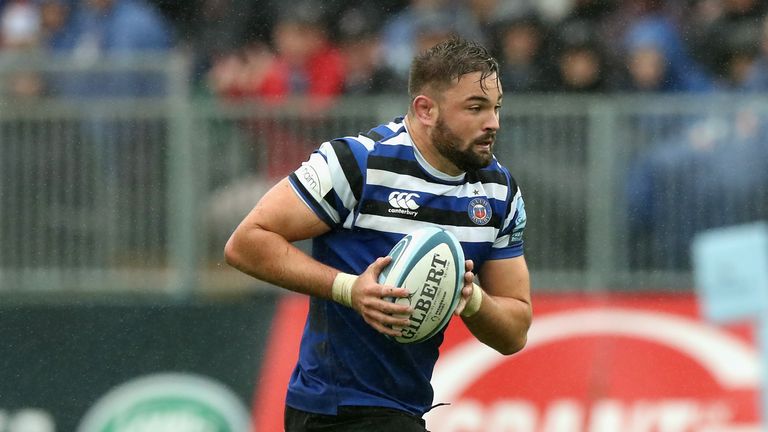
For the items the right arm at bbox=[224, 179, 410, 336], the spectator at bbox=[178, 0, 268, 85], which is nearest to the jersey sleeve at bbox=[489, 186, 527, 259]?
the right arm at bbox=[224, 179, 410, 336]

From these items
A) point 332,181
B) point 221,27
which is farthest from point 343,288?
point 221,27

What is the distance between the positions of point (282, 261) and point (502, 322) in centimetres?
88

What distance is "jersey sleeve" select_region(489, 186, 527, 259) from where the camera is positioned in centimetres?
570

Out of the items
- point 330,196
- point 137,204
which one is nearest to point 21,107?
point 137,204

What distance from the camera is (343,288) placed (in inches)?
204

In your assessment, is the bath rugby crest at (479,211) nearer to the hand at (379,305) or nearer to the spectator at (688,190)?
the hand at (379,305)

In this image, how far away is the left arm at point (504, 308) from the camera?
5.52 meters

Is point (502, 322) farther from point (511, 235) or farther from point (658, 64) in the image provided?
point (658, 64)

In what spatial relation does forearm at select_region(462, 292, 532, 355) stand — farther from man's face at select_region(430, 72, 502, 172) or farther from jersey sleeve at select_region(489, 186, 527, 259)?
man's face at select_region(430, 72, 502, 172)

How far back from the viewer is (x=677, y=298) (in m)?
9.47

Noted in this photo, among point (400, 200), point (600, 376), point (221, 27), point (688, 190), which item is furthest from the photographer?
point (221, 27)

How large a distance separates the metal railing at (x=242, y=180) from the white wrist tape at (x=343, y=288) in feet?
15.0

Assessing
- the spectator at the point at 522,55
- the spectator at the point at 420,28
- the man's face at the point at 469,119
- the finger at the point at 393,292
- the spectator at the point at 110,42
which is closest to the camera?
the finger at the point at 393,292

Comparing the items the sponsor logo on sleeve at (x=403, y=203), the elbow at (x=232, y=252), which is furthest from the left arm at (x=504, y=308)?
the elbow at (x=232, y=252)
